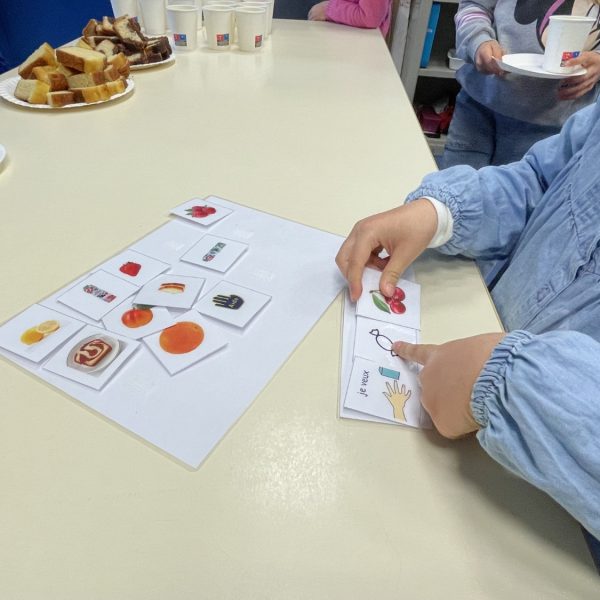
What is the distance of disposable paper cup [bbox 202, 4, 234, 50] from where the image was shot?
3.93 ft

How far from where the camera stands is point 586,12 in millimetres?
1054

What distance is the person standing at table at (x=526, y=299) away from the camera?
296 mm

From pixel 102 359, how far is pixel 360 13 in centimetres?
152

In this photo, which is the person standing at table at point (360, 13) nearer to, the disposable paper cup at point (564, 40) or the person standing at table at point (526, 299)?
the disposable paper cup at point (564, 40)

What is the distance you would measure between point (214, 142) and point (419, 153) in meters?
0.36

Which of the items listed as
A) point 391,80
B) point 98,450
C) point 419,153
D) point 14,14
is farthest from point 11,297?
point 14,14

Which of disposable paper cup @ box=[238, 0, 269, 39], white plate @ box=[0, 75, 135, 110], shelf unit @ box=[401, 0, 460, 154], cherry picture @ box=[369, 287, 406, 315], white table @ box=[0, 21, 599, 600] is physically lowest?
shelf unit @ box=[401, 0, 460, 154]

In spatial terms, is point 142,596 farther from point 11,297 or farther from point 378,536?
point 11,297

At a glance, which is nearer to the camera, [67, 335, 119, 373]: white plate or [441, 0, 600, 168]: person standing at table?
[67, 335, 119, 373]: white plate

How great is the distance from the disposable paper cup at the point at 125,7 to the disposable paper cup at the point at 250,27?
332 millimetres

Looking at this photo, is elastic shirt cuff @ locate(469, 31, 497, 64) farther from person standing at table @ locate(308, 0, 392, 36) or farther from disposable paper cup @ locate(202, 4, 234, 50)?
disposable paper cup @ locate(202, 4, 234, 50)

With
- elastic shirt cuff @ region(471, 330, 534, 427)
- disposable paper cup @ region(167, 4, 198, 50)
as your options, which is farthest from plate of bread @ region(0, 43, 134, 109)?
elastic shirt cuff @ region(471, 330, 534, 427)

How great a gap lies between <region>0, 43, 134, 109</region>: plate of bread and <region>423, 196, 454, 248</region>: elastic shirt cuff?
2.42 ft

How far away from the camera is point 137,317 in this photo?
452 mm
